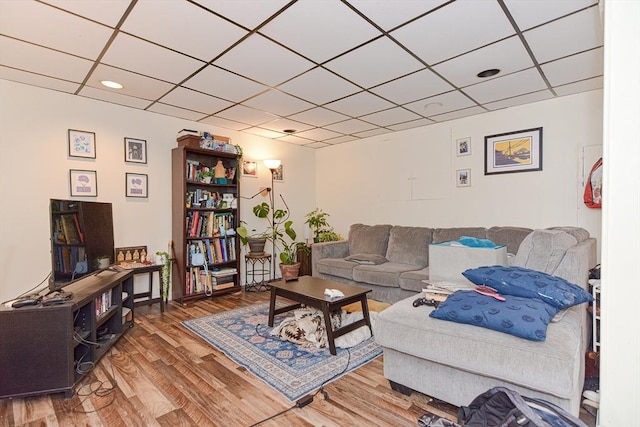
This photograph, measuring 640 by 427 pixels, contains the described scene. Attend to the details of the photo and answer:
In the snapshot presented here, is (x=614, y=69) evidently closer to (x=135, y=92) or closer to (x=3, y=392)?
(x=3, y=392)

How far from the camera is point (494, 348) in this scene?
1.52 meters

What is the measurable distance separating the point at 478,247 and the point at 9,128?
423cm

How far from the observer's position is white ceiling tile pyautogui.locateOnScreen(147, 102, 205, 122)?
3.60 meters

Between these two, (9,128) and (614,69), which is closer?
(614,69)

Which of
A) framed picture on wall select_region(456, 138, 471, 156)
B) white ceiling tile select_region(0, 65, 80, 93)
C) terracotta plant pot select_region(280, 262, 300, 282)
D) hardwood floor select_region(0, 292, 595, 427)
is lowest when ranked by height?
hardwood floor select_region(0, 292, 595, 427)

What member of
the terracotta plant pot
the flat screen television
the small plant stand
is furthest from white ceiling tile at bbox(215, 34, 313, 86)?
the terracotta plant pot

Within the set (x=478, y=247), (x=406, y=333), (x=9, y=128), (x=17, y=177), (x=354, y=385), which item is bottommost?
(x=354, y=385)

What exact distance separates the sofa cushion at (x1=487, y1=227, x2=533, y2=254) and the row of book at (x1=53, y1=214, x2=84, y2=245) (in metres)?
3.88

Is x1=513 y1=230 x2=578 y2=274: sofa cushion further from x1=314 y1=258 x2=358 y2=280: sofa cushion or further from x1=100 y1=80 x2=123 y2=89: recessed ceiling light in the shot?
x1=100 y1=80 x2=123 y2=89: recessed ceiling light

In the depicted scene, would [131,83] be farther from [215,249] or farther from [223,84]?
[215,249]

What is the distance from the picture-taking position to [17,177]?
295 centimetres

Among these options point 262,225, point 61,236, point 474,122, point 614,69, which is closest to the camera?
point 614,69

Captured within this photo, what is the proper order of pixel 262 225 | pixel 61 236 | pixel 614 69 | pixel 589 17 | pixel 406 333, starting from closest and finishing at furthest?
pixel 614 69, pixel 406 333, pixel 589 17, pixel 61 236, pixel 262 225

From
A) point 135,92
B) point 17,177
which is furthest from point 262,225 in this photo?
point 17,177
